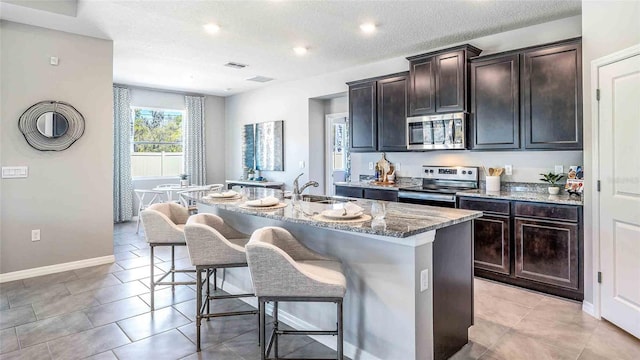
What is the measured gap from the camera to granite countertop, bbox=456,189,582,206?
10.9ft

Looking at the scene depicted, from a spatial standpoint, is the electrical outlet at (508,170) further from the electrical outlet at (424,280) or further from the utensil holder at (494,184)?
the electrical outlet at (424,280)

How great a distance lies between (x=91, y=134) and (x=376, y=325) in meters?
4.11

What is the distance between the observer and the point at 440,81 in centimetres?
434

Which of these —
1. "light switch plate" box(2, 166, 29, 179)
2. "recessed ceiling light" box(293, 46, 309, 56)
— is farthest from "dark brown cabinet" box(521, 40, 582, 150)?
"light switch plate" box(2, 166, 29, 179)

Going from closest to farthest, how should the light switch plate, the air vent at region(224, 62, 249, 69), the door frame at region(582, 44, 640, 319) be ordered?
the door frame at region(582, 44, 640, 319)
the light switch plate
the air vent at region(224, 62, 249, 69)

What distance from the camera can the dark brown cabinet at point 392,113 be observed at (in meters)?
4.86

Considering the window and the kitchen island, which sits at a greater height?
the window

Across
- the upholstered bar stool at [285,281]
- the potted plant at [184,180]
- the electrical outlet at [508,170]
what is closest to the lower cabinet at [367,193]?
the electrical outlet at [508,170]

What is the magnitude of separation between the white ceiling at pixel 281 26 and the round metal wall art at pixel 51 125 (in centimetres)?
90

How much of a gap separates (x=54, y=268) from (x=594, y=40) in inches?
229

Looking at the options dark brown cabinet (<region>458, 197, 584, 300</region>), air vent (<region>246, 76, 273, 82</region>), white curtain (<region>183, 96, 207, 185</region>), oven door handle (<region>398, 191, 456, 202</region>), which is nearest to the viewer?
dark brown cabinet (<region>458, 197, 584, 300</region>)

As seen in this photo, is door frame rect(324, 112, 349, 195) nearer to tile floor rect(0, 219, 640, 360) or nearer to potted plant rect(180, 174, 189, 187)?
potted plant rect(180, 174, 189, 187)

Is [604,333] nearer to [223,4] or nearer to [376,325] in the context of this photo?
[376,325]

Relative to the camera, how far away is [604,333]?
272cm
